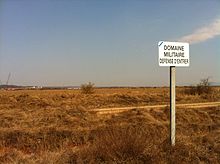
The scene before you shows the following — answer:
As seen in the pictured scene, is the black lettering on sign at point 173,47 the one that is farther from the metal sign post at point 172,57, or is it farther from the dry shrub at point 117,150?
the dry shrub at point 117,150

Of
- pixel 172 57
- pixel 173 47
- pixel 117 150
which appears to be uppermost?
pixel 173 47

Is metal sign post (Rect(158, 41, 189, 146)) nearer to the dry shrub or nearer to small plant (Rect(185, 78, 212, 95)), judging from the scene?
the dry shrub

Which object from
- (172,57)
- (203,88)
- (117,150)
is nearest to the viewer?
(117,150)

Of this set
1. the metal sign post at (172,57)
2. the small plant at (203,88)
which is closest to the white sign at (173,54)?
A: the metal sign post at (172,57)

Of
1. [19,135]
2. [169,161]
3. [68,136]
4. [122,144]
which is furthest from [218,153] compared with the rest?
[19,135]

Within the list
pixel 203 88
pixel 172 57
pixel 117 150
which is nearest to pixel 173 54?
pixel 172 57

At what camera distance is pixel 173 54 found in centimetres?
880

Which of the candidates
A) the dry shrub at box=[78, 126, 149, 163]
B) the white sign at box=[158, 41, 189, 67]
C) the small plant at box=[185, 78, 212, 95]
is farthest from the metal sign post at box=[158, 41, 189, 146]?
the small plant at box=[185, 78, 212, 95]

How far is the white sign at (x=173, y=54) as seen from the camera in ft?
28.2

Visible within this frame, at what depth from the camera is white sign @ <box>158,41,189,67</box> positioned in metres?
8.59

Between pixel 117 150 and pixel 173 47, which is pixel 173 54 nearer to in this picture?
pixel 173 47

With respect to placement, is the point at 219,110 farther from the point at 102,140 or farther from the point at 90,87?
the point at 90,87

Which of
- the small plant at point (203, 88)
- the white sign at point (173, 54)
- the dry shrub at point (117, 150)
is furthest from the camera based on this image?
the small plant at point (203, 88)

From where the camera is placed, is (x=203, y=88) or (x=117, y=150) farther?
(x=203, y=88)
